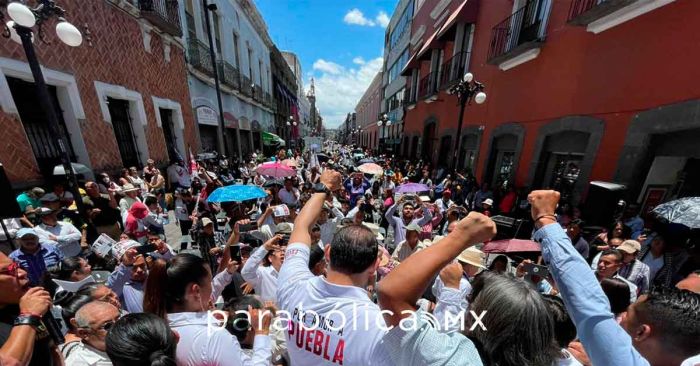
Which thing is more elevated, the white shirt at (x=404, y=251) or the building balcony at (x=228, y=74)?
the building balcony at (x=228, y=74)

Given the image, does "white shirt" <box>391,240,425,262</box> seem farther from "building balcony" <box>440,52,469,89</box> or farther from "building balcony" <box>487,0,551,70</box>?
"building balcony" <box>440,52,469,89</box>

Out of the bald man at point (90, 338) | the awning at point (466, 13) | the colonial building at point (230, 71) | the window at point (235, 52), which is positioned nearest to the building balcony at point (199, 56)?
the colonial building at point (230, 71)

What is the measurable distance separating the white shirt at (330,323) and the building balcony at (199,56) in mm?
14196

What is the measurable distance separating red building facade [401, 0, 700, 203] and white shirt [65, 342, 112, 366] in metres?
7.47

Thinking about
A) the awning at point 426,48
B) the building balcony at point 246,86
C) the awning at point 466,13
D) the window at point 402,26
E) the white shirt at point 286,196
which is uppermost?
the window at point 402,26

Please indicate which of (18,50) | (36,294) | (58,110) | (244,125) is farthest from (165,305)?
(244,125)

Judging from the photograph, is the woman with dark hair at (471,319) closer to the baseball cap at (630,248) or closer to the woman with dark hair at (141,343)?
the woman with dark hair at (141,343)

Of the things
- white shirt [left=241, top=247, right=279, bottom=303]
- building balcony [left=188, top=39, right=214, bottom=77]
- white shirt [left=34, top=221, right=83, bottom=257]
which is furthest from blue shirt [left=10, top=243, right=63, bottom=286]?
building balcony [left=188, top=39, right=214, bottom=77]

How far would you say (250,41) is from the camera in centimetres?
2061

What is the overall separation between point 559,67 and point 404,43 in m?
17.9

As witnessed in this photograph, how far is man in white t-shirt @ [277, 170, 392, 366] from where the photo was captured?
107 cm

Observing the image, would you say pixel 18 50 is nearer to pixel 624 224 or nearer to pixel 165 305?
pixel 165 305

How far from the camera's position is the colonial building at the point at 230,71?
1231 centimetres

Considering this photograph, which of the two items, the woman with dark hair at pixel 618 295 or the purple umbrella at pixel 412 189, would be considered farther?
the purple umbrella at pixel 412 189
